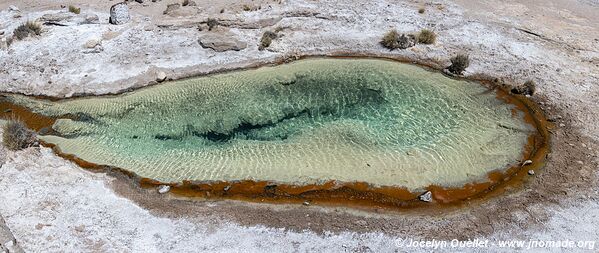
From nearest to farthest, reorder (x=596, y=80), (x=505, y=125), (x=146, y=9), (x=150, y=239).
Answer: (x=150, y=239) → (x=505, y=125) → (x=596, y=80) → (x=146, y=9)

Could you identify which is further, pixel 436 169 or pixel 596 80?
pixel 596 80

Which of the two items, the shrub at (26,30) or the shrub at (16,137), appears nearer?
the shrub at (16,137)

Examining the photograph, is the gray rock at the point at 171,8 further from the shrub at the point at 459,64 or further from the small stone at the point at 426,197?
the small stone at the point at 426,197

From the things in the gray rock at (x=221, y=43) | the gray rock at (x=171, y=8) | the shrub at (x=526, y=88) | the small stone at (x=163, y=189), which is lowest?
the small stone at (x=163, y=189)

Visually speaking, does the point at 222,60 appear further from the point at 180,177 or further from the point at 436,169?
the point at 436,169

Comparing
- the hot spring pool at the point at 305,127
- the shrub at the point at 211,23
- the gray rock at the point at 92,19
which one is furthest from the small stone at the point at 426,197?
the gray rock at the point at 92,19

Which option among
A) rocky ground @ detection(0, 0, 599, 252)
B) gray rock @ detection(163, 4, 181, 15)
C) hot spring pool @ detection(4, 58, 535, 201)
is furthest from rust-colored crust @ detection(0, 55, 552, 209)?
gray rock @ detection(163, 4, 181, 15)

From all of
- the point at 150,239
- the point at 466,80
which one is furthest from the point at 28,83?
the point at 466,80
